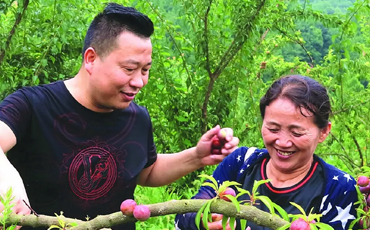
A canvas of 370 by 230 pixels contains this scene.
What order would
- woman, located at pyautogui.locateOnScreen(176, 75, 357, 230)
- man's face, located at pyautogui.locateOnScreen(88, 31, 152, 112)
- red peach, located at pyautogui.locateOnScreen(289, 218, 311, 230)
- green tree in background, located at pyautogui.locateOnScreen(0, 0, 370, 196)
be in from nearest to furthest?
red peach, located at pyautogui.locateOnScreen(289, 218, 311, 230)
woman, located at pyautogui.locateOnScreen(176, 75, 357, 230)
man's face, located at pyautogui.locateOnScreen(88, 31, 152, 112)
green tree in background, located at pyautogui.locateOnScreen(0, 0, 370, 196)

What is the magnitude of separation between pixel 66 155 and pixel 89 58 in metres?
0.42

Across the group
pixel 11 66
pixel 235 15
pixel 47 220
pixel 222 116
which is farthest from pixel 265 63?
pixel 47 220

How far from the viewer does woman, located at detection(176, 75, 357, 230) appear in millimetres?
1711

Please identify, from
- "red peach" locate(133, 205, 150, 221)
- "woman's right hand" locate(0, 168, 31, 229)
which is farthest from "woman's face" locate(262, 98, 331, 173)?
"woman's right hand" locate(0, 168, 31, 229)

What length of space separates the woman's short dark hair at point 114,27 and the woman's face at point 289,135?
640 millimetres

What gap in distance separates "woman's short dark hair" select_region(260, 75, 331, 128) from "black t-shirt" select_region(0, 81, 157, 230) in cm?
68

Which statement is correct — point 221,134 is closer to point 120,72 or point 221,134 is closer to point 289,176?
point 289,176

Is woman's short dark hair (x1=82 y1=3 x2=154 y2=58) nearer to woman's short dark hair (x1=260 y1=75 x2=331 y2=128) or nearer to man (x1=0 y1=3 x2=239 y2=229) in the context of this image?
man (x1=0 y1=3 x2=239 y2=229)

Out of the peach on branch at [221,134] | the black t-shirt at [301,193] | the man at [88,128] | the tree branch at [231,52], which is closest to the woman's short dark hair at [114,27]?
the man at [88,128]

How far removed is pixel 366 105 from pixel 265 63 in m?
1.30

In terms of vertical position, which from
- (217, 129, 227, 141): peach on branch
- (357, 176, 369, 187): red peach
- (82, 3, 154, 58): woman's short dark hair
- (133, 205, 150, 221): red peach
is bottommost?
(133, 205, 150, 221): red peach

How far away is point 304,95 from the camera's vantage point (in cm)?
182

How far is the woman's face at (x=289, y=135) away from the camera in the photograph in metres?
1.77

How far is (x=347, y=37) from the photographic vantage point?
387cm
